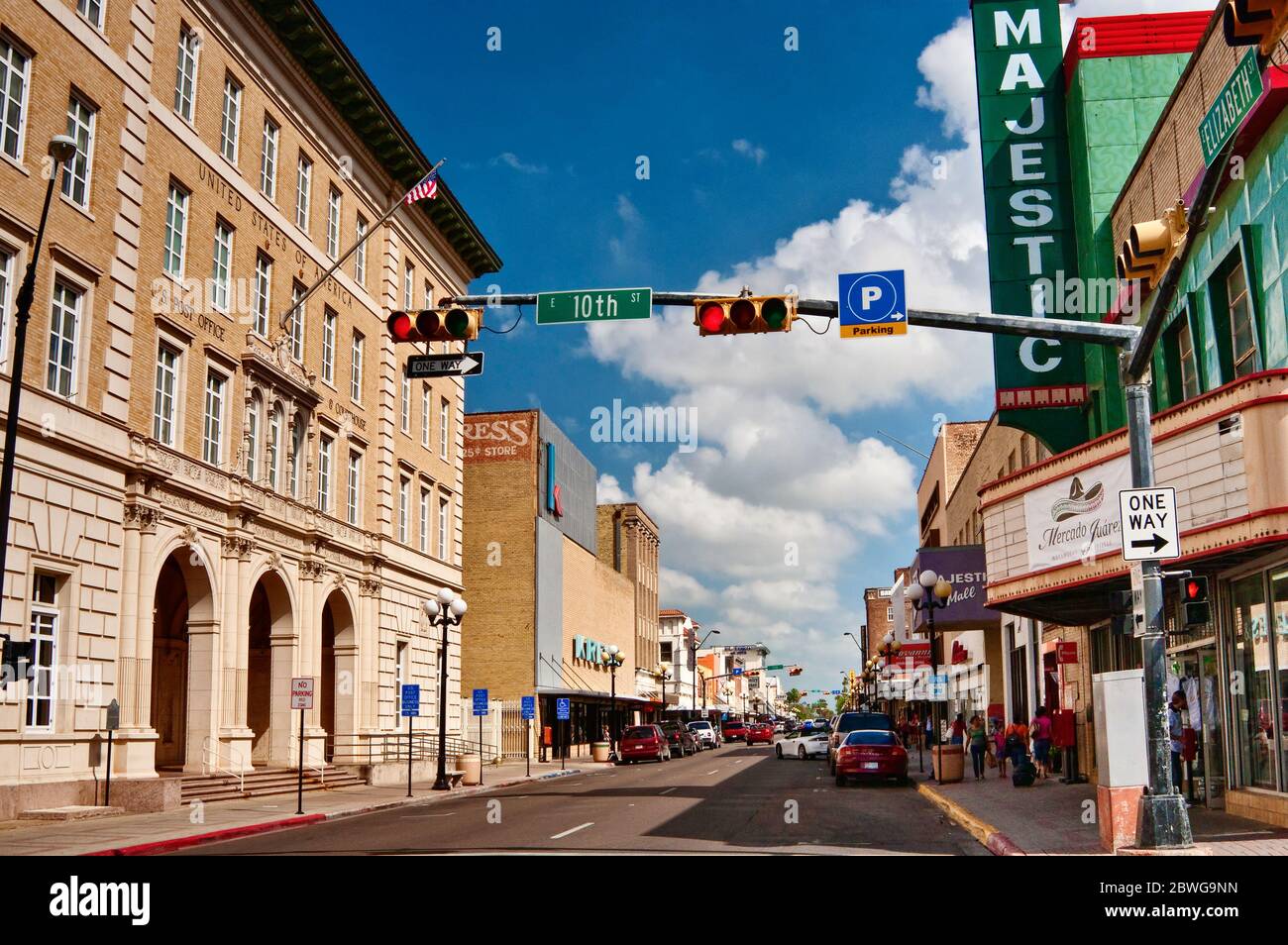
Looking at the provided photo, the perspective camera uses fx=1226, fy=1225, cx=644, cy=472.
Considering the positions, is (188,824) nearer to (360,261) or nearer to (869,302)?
(869,302)

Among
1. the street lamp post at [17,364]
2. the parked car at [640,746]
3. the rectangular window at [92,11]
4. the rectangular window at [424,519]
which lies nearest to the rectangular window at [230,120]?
the rectangular window at [92,11]

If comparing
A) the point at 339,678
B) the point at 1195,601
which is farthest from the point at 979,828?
the point at 339,678

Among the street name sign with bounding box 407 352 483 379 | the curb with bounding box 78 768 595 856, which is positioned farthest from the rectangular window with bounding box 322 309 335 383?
the street name sign with bounding box 407 352 483 379

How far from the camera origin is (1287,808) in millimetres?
16422

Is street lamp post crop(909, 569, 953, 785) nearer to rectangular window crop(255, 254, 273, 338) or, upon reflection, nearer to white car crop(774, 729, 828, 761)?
rectangular window crop(255, 254, 273, 338)

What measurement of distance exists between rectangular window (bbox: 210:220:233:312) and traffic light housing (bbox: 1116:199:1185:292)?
23.0 metres

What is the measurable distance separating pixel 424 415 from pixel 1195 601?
110ft

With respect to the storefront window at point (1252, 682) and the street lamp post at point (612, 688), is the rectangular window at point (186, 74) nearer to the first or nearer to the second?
the storefront window at point (1252, 682)

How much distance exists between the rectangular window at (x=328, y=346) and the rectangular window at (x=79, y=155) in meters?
11.7

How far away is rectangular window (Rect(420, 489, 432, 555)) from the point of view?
44031 mm

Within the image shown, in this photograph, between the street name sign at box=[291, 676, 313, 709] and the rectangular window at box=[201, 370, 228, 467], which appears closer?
the street name sign at box=[291, 676, 313, 709]

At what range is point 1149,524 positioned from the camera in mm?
13633

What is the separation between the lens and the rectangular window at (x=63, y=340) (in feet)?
75.0
